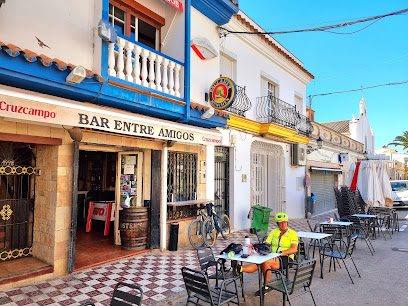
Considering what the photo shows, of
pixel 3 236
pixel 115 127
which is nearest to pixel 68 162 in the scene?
pixel 115 127

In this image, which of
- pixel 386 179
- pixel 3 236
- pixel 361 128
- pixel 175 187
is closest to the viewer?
pixel 3 236

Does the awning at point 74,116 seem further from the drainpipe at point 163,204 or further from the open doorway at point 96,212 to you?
the open doorway at point 96,212

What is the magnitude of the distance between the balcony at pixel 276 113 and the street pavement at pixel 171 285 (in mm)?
6551

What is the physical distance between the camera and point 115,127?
18.1ft

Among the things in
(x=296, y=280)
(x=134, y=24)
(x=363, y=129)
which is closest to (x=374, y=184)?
(x=296, y=280)

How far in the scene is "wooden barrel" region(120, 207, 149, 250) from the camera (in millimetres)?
7398

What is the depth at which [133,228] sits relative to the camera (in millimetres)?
7395

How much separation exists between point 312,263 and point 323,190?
15828 millimetres

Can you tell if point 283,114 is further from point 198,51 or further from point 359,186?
point 198,51

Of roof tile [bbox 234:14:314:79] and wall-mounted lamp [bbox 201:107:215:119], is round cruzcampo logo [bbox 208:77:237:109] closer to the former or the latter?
wall-mounted lamp [bbox 201:107:215:119]

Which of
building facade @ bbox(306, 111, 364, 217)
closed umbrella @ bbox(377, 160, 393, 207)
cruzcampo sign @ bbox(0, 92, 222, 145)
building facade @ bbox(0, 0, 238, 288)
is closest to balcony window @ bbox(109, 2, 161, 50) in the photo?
building facade @ bbox(0, 0, 238, 288)

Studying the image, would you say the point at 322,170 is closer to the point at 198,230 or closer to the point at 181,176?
the point at 198,230

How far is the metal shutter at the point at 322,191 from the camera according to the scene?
17531 mm

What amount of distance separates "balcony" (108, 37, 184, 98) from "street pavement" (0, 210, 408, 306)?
3996 mm
